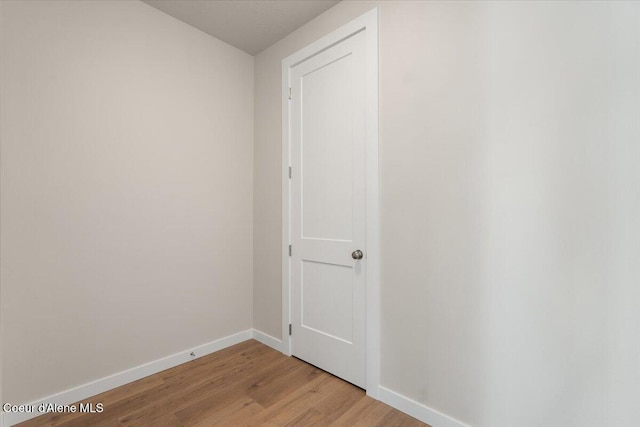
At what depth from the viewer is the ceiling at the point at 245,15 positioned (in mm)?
2168

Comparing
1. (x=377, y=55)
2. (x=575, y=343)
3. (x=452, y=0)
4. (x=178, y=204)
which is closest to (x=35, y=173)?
(x=178, y=204)

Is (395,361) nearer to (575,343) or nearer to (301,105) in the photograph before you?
(575,343)

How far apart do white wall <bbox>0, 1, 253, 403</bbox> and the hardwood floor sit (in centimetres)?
24

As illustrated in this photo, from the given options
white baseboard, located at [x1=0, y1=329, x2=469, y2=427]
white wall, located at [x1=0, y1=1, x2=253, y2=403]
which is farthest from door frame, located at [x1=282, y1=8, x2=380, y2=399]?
white wall, located at [x1=0, y1=1, x2=253, y2=403]

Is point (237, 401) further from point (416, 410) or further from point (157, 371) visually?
point (416, 410)

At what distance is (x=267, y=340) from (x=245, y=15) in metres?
2.79

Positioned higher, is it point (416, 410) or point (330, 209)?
point (330, 209)

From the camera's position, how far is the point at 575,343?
1259 mm

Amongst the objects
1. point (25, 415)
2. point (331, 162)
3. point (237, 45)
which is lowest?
point (25, 415)

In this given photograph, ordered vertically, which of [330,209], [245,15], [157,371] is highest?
[245,15]

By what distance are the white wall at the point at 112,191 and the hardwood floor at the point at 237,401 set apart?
0.24 m

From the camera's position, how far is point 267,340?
2709 mm

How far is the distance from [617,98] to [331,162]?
5.02ft

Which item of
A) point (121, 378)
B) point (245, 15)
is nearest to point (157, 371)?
point (121, 378)
